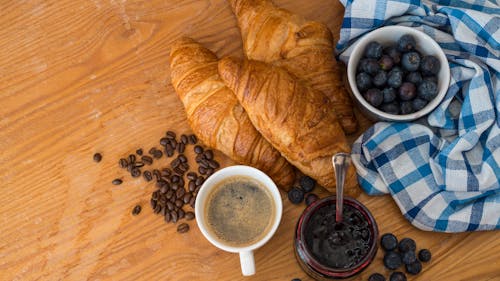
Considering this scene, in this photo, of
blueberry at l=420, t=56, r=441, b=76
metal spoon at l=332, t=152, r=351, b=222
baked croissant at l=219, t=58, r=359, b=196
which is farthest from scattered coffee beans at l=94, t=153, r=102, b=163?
blueberry at l=420, t=56, r=441, b=76

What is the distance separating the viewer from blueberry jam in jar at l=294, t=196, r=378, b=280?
132 cm

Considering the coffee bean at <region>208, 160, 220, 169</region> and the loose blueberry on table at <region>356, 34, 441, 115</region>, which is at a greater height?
the loose blueberry on table at <region>356, 34, 441, 115</region>

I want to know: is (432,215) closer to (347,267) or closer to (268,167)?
(347,267)

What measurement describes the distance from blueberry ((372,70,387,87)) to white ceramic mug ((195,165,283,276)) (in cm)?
38

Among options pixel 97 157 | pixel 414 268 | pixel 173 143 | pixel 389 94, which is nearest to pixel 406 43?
pixel 389 94

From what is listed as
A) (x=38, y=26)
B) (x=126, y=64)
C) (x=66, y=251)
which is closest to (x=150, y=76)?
(x=126, y=64)

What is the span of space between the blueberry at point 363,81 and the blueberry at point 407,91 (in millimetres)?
83

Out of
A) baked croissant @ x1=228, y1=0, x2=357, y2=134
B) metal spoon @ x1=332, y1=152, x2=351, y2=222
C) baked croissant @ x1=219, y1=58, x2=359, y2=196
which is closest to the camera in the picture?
metal spoon @ x1=332, y1=152, x2=351, y2=222

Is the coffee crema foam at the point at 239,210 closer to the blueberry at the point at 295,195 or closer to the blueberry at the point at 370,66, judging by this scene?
the blueberry at the point at 295,195

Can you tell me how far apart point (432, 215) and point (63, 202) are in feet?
3.34

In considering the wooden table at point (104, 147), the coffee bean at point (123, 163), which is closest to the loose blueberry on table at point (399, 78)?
the wooden table at point (104, 147)

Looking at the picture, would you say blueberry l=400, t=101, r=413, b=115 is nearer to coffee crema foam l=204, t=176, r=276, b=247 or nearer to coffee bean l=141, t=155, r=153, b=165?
coffee crema foam l=204, t=176, r=276, b=247

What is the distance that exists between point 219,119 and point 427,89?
0.54m

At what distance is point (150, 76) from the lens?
164 centimetres
